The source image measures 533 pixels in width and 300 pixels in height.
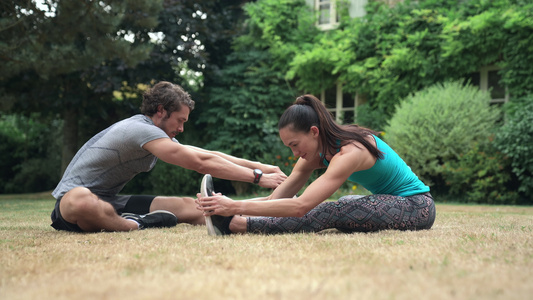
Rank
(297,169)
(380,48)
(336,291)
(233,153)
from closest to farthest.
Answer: (336,291)
(297,169)
(380,48)
(233,153)

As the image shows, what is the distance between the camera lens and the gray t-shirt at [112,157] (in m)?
4.02

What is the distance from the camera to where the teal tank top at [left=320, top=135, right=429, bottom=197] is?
3.70m

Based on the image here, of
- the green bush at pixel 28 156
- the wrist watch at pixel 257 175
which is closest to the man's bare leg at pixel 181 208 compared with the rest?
the wrist watch at pixel 257 175

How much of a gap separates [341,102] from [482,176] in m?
4.52

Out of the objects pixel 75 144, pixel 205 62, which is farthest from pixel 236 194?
pixel 75 144

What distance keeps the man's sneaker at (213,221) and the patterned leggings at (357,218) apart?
18cm

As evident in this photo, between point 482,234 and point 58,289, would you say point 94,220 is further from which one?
point 482,234

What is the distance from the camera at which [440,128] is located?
9.52 meters

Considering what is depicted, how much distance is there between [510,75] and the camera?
986 centimetres

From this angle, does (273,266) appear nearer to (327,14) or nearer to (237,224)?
(237,224)

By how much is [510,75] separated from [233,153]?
6.42 metres

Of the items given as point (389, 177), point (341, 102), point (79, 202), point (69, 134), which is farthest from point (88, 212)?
point (69, 134)

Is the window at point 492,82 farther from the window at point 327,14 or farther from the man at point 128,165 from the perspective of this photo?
the man at point 128,165

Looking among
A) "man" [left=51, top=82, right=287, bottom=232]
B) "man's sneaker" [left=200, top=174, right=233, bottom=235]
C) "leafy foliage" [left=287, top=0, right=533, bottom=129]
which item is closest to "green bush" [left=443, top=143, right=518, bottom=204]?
"leafy foliage" [left=287, top=0, right=533, bottom=129]
